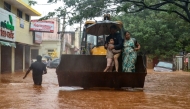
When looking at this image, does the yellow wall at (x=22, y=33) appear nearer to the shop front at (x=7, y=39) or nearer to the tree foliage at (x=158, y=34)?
the shop front at (x=7, y=39)

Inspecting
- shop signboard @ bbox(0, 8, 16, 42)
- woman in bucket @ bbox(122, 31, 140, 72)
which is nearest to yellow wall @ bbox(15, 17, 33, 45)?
shop signboard @ bbox(0, 8, 16, 42)

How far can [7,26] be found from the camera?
19109 mm

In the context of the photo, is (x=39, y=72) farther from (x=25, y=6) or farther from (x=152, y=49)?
(x=152, y=49)

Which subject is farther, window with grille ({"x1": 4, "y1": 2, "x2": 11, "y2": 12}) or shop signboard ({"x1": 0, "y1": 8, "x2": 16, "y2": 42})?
window with grille ({"x1": 4, "y1": 2, "x2": 11, "y2": 12})

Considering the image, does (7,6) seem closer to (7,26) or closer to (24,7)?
(24,7)

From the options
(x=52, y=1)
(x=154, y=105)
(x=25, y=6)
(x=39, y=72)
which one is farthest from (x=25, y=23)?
(x=154, y=105)

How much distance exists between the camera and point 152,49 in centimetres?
3425

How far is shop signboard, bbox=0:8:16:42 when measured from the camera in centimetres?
1819

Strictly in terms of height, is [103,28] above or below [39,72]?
above

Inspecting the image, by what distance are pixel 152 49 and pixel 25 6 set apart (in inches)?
668

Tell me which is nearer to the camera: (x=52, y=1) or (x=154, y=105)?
(x=154, y=105)

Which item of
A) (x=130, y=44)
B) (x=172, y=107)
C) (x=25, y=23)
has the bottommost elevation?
(x=172, y=107)

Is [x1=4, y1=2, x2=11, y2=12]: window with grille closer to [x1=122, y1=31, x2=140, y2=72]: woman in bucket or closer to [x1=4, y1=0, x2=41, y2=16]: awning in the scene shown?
[x1=4, y1=0, x2=41, y2=16]: awning

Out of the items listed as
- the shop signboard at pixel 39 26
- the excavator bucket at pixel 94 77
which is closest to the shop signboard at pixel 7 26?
the shop signboard at pixel 39 26
